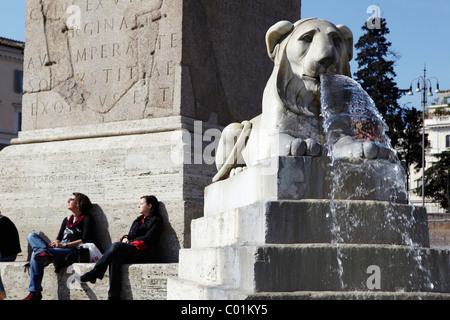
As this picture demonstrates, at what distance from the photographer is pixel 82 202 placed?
915 cm

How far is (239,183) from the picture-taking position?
238 inches

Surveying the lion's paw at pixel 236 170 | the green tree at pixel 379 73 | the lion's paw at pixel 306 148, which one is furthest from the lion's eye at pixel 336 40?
the green tree at pixel 379 73

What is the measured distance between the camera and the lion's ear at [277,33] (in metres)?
6.09

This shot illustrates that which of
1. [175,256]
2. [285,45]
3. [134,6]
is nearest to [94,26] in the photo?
[134,6]

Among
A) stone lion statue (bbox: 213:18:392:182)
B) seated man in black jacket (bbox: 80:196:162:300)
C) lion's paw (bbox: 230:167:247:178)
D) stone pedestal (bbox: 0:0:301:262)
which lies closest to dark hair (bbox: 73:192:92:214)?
stone pedestal (bbox: 0:0:301:262)

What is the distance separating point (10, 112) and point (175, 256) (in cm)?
3818

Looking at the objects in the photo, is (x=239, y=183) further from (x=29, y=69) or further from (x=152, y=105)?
(x=29, y=69)

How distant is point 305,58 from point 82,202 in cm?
422

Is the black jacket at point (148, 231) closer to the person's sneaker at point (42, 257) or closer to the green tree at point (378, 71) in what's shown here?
the person's sneaker at point (42, 257)

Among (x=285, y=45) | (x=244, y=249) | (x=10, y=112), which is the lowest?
(x=244, y=249)

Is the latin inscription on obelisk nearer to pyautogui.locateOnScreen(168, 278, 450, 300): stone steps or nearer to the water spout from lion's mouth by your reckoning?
the water spout from lion's mouth

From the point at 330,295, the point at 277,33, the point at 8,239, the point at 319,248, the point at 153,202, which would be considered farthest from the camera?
the point at 8,239

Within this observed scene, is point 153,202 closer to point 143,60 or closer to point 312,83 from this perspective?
point 143,60

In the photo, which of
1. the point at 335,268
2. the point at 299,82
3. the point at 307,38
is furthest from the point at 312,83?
the point at 335,268
